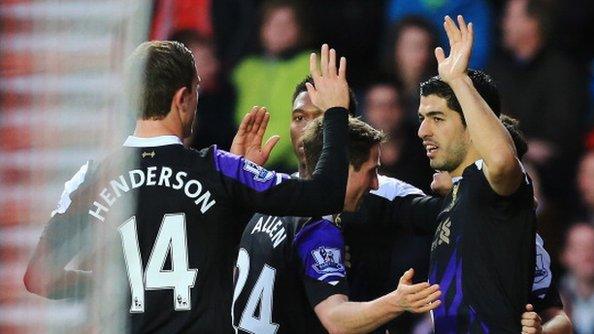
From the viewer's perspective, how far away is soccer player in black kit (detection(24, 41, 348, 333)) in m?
4.02

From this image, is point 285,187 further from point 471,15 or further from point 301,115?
point 471,15

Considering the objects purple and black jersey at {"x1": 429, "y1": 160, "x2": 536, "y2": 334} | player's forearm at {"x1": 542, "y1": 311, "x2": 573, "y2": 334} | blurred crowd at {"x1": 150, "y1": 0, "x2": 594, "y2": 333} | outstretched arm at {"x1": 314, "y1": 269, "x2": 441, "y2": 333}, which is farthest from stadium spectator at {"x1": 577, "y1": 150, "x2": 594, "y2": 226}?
outstretched arm at {"x1": 314, "y1": 269, "x2": 441, "y2": 333}

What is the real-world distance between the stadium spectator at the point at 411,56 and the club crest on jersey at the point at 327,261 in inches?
146

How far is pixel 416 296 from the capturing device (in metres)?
3.96

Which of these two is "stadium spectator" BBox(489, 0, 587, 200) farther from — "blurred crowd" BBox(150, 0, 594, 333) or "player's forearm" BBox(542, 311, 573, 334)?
"player's forearm" BBox(542, 311, 573, 334)

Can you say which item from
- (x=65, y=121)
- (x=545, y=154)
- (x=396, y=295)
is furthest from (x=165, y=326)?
(x=545, y=154)

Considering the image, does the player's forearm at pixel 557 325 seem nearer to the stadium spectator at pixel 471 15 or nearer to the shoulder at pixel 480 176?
the shoulder at pixel 480 176

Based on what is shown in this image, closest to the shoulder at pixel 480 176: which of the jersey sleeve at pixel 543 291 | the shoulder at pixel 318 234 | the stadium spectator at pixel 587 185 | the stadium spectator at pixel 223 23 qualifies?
the shoulder at pixel 318 234

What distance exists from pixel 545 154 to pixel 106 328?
16.2 ft

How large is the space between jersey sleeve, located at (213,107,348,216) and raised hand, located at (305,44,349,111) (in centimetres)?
21

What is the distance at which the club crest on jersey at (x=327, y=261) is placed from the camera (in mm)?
4535

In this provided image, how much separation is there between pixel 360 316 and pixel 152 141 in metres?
0.98

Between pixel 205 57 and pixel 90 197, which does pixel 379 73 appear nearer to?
pixel 205 57

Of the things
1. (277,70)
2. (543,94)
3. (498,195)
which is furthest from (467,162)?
(277,70)
